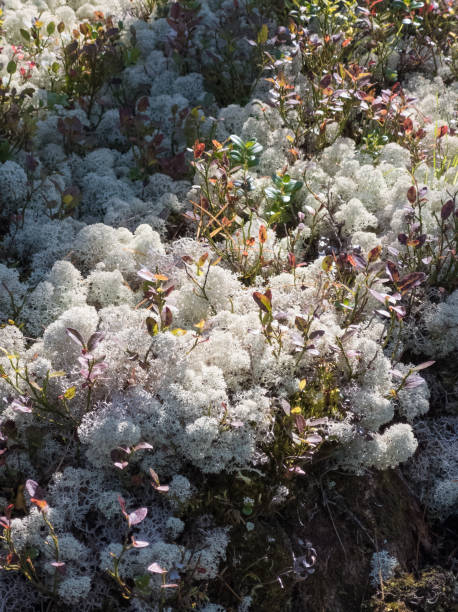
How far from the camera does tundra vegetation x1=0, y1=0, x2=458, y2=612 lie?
67.1 inches

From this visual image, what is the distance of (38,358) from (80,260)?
2.17 ft

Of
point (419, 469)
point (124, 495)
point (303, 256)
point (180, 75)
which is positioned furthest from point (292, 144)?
point (124, 495)

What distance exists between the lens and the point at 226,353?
1996 millimetres

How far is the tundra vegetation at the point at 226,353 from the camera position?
171 centimetres

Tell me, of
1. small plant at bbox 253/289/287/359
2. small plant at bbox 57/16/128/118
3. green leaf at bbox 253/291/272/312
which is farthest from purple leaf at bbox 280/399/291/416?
small plant at bbox 57/16/128/118

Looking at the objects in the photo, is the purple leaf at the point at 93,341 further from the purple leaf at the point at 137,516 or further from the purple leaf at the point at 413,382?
the purple leaf at the point at 413,382

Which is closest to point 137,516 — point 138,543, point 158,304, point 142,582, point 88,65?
point 138,543

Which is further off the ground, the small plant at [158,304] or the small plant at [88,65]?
the small plant at [88,65]

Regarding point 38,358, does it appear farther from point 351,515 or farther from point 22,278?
point 351,515

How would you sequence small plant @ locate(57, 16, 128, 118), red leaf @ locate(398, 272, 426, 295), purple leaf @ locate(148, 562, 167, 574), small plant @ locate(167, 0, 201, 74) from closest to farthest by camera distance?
1. purple leaf @ locate(148, 562, 167, 574)
2. red leaf @ locate(398, 272, 426, 295)
3. small plant @ locate(57, 16, 128, 118)
4. small plant @ locate(167, 0, 201, 74)

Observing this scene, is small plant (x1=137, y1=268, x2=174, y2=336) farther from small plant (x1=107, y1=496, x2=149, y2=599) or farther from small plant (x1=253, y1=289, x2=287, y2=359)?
small plant (x1=107, y1=496, x2=149, y2=599)

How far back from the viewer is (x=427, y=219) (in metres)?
2.54

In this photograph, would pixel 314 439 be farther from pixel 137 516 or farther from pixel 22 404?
pixel 22 404

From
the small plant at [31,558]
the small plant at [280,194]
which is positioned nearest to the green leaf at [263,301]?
the small plant at [280,194]
